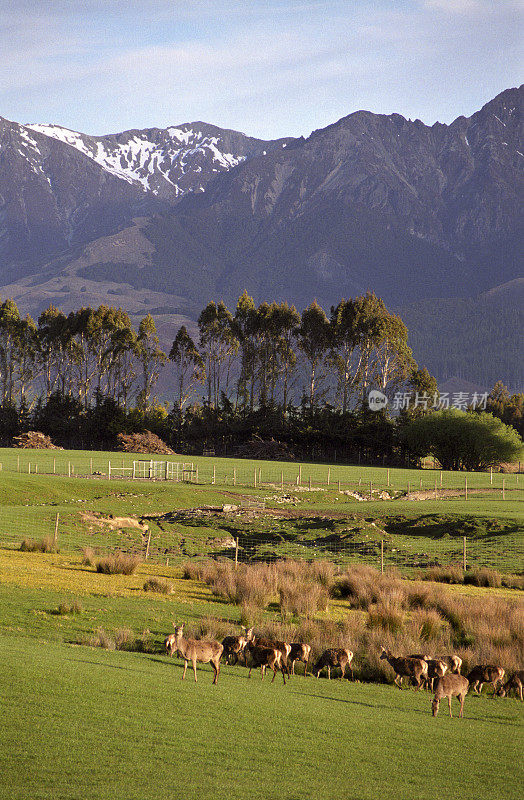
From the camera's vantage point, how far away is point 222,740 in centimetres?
853

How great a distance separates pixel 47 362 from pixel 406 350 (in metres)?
49.9

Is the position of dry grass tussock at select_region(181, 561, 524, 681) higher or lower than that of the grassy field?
lower

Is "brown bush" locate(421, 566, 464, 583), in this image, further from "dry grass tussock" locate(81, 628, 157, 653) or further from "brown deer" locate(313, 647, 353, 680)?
"dry grass tussock" locate(81, 628, 157, 653)

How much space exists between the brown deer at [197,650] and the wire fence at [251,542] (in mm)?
17389

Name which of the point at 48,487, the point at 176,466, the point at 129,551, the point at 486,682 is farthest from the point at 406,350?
the point at 486,682

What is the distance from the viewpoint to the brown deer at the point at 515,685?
13555mm

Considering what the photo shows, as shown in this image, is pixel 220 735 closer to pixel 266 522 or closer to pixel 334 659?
pixel 334 659

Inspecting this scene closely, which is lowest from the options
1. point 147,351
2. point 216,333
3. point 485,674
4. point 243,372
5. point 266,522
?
point 266,522

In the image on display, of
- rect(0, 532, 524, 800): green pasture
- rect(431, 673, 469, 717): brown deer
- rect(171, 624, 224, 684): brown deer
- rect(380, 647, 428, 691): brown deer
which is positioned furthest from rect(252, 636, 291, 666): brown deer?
rect(431, 673, 469, 717): brown deer

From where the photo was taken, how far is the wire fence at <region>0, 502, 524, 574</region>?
31962 millimetres

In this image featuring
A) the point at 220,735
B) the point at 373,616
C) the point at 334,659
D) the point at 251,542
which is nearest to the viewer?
the point at 220,735

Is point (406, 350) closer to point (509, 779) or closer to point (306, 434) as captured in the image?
point (306, 434)

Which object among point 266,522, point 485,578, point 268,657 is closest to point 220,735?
point 268,657

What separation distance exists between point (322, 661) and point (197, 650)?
2943mm
